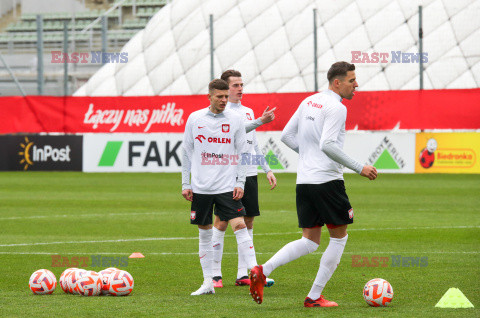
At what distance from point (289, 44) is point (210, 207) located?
3344 cm

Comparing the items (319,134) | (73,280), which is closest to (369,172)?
(319,134)

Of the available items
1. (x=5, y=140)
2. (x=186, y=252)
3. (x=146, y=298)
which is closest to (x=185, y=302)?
(x=146, y=298)

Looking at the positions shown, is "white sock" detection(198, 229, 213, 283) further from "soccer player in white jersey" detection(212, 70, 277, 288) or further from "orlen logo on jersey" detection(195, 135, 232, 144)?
"orlen logo on jersey" detection(195, 135, 232, 144)

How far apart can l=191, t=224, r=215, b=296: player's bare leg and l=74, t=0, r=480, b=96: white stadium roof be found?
2581 centimetres

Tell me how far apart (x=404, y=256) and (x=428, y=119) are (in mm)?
15676

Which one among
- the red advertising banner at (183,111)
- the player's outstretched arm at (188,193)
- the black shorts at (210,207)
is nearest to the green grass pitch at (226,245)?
the black shorts at (210,207)

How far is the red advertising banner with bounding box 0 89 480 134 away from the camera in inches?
1019

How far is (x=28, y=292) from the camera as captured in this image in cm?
840

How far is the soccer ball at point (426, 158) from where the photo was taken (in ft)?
84.2

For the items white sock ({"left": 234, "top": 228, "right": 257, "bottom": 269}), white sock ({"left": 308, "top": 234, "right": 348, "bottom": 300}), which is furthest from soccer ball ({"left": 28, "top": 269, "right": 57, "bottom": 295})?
white sock ({"left": 308, "top": 234, "right": 348, "bottom": 300})

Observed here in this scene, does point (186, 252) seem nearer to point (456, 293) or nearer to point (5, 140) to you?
point (456, 293)

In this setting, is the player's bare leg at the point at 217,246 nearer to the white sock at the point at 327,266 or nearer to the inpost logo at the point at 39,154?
the white sock at the point at 327,266

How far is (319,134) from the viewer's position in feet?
24.8

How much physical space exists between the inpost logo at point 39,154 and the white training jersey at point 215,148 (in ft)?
70.5
